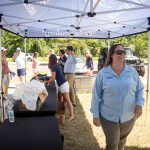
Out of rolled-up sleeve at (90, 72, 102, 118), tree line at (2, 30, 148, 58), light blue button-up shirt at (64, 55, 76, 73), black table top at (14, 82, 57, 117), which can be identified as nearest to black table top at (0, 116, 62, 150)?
black table top at (14, 82, 57, 117)

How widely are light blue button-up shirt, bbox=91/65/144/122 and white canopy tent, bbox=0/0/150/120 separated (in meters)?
1.76

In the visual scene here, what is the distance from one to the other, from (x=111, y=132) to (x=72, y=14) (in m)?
4.02

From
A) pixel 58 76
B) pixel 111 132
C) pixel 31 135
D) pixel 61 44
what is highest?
pixel 61 44

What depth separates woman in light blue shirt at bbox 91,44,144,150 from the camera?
3.57 m

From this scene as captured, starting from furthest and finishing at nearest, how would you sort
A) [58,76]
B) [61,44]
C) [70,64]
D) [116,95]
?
1. [61,44]
2. [70,64]
3. [58,76]
4. [116,95]

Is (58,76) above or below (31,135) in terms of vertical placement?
above

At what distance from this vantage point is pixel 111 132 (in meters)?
3.62

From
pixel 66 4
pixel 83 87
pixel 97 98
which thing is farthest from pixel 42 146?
pixel 83 87

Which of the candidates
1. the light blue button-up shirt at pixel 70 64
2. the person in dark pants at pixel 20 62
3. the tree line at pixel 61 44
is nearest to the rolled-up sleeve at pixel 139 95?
the light blue button-up shirt at pixel 70 64

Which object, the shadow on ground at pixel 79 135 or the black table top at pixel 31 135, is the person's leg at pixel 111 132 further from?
the shadow on ground at pixel 79 135

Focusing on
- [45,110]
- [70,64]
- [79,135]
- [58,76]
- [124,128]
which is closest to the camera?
[124,128]

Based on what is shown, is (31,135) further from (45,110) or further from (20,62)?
(20,62)

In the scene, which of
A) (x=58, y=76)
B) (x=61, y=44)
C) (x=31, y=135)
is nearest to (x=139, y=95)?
(x=31, y=135)

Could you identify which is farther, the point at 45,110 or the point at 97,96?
the point at 45,110
